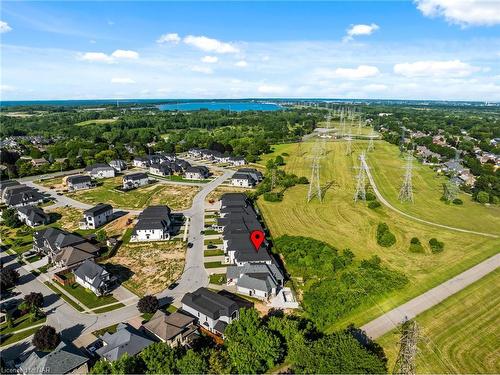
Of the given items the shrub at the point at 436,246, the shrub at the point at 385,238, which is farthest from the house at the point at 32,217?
the shrub at the point at 436,246

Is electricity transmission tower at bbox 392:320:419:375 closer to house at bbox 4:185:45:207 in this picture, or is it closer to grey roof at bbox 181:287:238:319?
grey roof at bbox 181:287:238:319

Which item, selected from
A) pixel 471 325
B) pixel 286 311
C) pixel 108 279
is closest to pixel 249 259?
pixel 286 311

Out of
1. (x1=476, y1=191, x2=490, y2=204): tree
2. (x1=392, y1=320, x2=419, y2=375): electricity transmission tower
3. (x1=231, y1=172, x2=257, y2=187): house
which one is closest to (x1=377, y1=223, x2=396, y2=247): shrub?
(x1=392, y1=320, x2=419, y2=375): electricity transmission tower

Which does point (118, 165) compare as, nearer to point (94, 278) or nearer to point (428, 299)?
point (94, 278)

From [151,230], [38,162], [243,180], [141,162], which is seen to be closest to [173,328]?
[151,230]

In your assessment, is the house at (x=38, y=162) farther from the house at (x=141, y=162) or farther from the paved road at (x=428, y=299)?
the paved road at (x=428, y=299)

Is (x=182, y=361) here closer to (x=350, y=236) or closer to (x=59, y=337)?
(x=59, y=337)
